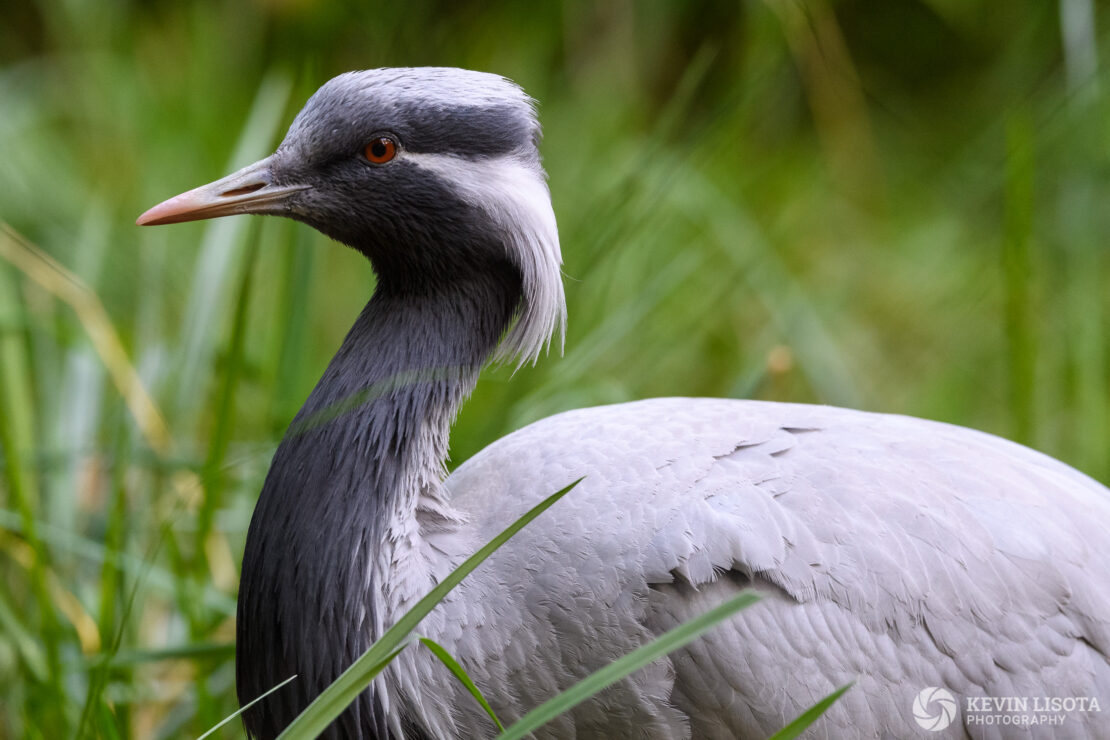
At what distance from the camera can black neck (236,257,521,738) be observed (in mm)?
1937

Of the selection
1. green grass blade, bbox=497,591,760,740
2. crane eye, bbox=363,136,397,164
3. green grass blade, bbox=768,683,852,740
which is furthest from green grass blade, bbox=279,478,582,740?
crane eye, bbox=363,136,397,164

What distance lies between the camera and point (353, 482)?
6.54 ft

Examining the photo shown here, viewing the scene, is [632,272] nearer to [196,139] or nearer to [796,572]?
[196,139]

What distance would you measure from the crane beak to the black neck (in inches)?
10.3

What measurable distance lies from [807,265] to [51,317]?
10.8 ft

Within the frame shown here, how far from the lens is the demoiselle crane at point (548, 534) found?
75.8 inches

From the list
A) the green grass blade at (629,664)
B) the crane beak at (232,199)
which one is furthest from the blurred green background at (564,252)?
the green grass blade at (629,664)

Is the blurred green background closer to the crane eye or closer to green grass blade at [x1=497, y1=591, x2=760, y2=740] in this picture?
the crane eye

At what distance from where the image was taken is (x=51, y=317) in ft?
11.4

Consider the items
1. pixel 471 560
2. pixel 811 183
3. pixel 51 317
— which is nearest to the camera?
pixel 471 560

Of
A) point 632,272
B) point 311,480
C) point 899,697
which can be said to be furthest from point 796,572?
point 632,272

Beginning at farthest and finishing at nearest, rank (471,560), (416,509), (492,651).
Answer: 1. (416,509)
2. (492,651)
3. (471,560)

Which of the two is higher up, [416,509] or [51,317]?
[51,317]

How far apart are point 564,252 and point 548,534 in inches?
40.8
